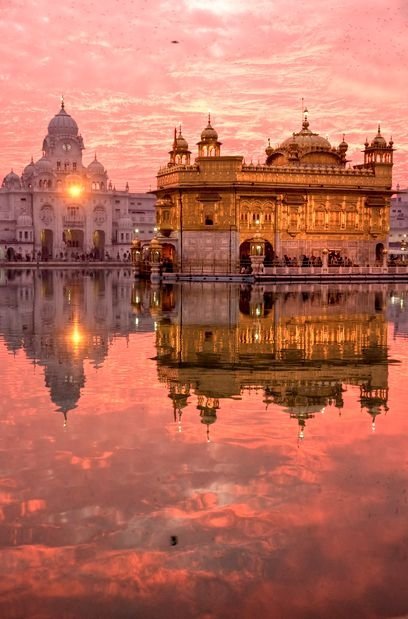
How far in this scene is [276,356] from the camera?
1307cm

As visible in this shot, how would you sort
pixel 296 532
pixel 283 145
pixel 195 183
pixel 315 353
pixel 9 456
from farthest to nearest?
pixel 283 145
pixel 195 183
pixel 315 353
pixel 9 456
pixel 296 532

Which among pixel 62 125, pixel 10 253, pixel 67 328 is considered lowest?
pixel 67 328

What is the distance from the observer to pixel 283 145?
56.3 metres

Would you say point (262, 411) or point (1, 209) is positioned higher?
point (1, 209)

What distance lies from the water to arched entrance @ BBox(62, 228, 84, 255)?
255ft

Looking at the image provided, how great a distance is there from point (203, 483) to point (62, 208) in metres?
85.7

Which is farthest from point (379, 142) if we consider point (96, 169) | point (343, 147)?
point (96, 169)

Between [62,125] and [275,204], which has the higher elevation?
[62,125]

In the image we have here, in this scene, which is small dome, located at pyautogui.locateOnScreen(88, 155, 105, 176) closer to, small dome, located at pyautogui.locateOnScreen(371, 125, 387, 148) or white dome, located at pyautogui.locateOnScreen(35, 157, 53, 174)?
white dome, located at pyautogui.locateOnScreen(35, 157, 53, 174)

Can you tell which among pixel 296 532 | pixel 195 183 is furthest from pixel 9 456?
pixel 195 183

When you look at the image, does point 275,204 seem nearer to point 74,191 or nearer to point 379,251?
point 379,251

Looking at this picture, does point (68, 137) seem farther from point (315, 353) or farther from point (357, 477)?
point (357, 477)

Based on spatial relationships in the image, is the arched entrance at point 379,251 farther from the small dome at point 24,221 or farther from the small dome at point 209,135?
the small dome at point 24,221

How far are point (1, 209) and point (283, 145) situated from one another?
4587cm
